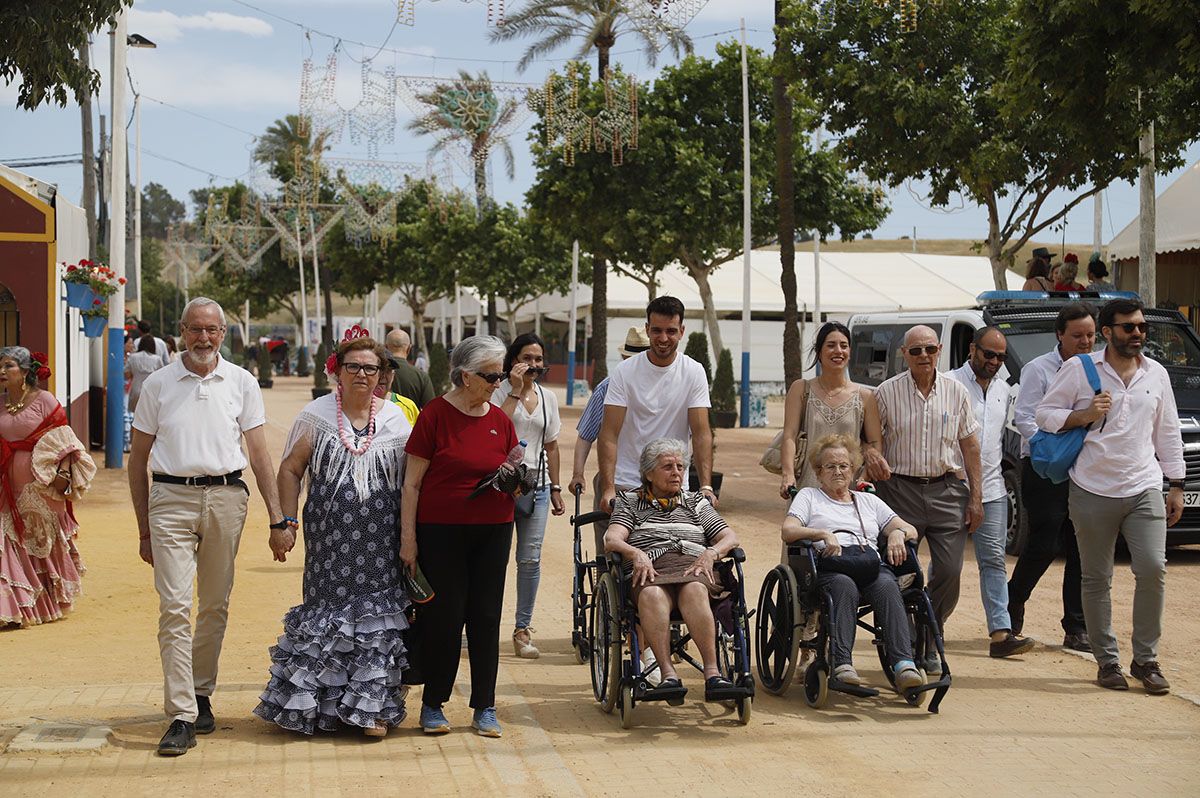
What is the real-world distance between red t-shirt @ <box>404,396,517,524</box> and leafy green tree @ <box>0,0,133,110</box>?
2946 millimetres

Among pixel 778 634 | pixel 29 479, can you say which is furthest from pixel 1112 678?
pixel 29 479

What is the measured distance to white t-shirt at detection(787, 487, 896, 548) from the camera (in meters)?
7.20

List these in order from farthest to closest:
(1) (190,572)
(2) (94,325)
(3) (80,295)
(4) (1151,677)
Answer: (2) (94,325) → (3) (80,295) → (4) (1151,677) → (1) (190,572)

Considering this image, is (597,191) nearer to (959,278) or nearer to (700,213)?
(700,213)

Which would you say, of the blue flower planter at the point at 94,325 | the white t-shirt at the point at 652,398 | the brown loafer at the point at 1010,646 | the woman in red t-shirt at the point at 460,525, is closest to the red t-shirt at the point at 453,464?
the woman in red t-shirt at the point at 460,525

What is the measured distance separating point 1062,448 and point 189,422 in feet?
15.2

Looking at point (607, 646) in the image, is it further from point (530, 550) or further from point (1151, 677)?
point (1151, 677)

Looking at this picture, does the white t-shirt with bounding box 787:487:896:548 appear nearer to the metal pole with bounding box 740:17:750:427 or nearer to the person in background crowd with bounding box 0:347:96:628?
the person in background crowd with bounding box 0:347:96:628

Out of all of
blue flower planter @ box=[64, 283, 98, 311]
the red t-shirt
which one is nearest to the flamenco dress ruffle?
the red t-shirt

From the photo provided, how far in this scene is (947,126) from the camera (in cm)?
1998

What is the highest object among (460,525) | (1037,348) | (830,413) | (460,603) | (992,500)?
(1037,348)

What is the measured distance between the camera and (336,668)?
20.5ft

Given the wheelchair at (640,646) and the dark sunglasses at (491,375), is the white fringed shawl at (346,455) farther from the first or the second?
the wheelchair at (640,646)

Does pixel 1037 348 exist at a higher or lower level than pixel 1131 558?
higher
